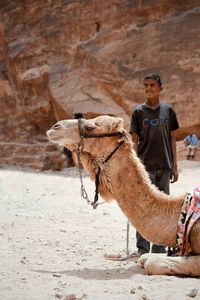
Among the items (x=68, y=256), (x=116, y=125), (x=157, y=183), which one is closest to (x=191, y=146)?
(x=157, y=183)

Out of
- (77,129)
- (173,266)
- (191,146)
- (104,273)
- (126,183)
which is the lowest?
(191,146)

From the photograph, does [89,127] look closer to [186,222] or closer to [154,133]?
[154,133]

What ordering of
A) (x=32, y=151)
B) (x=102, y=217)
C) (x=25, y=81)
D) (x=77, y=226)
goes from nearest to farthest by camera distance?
1. (x=77, y=226)
2. (x=102, y=217)
3. (x=32, y=151)
4. (x=25, y=81)

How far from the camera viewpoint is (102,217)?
7.88 m

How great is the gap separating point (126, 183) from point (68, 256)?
1.30 m

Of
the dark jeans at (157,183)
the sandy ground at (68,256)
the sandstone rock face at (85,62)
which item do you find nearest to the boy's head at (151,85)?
the dark jeans at (157,183)

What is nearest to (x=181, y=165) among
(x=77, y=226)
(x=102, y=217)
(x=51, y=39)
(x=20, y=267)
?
(x=102, y=217)

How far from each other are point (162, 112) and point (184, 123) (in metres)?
13.4

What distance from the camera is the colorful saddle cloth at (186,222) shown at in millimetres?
3594

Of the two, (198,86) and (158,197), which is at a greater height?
(198,86)

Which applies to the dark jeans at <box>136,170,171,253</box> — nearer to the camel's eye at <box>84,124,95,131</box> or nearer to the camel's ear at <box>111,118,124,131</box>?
the camel's ear at <box>111,118,124,131</box>

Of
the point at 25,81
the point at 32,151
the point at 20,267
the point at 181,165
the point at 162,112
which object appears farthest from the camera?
the point at 25,81

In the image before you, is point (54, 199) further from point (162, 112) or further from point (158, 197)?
point (158, 197)

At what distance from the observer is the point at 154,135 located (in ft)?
15.4
